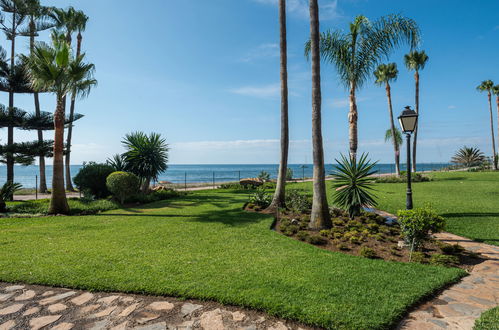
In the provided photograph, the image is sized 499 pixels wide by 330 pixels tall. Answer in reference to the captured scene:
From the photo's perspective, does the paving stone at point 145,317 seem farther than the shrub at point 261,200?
No

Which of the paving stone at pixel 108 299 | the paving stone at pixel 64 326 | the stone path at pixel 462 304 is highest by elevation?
the paving stone at pixel 108 299

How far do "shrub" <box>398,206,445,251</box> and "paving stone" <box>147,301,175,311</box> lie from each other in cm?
411

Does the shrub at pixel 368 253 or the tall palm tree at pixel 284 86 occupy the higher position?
the tall palm tree at pixel 284 86

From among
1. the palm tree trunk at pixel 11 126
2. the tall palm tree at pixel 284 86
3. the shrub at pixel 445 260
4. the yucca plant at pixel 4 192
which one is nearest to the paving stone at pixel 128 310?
the shrub at pixel 445 260

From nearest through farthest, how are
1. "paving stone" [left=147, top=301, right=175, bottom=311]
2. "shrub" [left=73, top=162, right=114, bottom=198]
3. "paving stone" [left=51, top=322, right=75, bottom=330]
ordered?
"paving stone" [left=51, top=322, right=75, bottom=330]
"paving stone" [left=147, top=301, right=175, bottom=311]
"shrub" [left=73, top=162, right=114, bottom=198]

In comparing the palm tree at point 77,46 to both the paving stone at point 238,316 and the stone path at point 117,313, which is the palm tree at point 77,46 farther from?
the paving stone at point 238,316

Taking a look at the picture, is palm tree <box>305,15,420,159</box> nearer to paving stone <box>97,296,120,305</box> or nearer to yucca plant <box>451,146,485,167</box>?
paving stone <box>97,296,120,305</box>

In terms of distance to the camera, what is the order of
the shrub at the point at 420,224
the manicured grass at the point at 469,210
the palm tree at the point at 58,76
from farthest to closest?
the palm tree at the point at 58,76 < the manicured grass at the point at 469,210 < the shrub at the point at 420,224

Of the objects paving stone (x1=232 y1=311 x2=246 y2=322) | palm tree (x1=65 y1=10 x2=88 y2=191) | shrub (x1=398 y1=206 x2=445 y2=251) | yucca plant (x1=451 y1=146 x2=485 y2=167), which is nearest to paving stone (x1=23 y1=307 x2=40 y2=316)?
paving stone (x1=232 y1=311 x2=246 y2=322)

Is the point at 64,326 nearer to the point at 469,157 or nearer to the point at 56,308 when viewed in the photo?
the point at 56,308

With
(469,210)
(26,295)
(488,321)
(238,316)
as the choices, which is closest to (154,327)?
(238,316)

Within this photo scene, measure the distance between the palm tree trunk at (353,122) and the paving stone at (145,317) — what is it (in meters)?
10.4

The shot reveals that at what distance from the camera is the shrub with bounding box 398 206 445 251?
16.0 feet

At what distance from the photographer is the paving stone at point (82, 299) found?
11.1 ft
